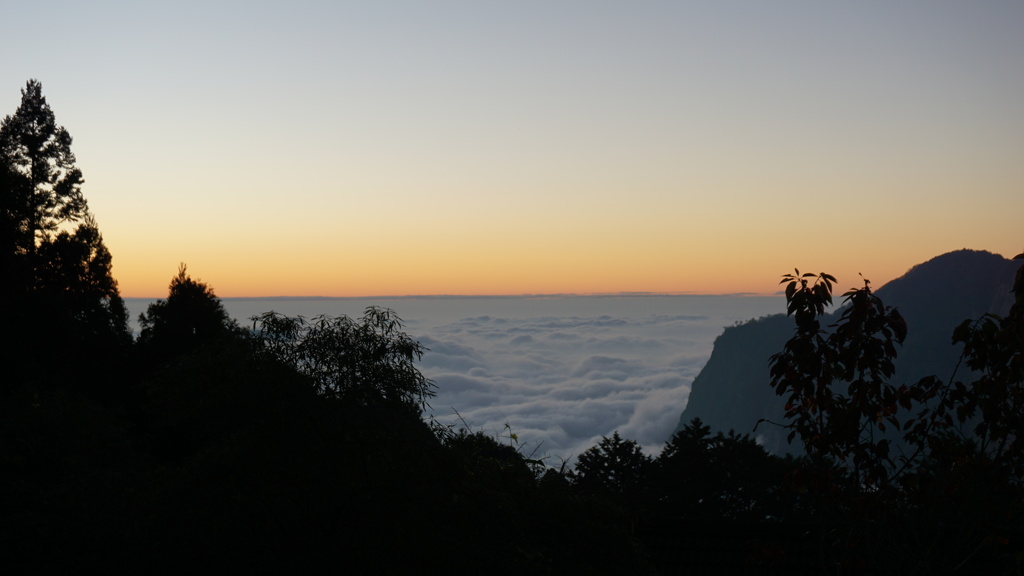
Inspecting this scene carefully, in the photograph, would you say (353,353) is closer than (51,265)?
Yes

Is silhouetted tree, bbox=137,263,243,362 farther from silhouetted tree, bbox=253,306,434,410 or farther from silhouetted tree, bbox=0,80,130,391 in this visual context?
silhouetted tree, bbox=253,306,434,410

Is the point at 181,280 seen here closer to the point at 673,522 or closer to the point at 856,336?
the point at 673,522

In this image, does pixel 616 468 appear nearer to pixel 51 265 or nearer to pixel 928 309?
pixel 51 265

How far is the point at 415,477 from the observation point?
9.86 m

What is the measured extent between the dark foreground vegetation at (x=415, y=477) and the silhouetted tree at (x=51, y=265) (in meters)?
10.3

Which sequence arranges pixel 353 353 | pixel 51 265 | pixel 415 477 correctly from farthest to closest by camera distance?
pixel 51 265
pixel 353 353
pixel 415 477

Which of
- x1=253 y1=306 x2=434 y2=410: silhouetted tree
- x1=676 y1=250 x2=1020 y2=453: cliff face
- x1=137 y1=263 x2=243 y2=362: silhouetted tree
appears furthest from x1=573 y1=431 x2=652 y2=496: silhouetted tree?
x1=676 y1=250 x2=1020 y2=453: cliff face

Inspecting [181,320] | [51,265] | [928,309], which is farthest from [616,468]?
[928,309]

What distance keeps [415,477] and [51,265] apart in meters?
28.3

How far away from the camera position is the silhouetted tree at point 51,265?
27.2 m

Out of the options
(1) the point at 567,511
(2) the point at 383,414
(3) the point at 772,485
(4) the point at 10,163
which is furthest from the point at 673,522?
(4) the point at 10,163

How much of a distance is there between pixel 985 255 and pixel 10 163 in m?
201

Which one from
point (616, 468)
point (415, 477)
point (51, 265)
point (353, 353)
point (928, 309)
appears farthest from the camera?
point (928, 309)

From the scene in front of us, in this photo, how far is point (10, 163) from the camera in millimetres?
31172
